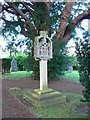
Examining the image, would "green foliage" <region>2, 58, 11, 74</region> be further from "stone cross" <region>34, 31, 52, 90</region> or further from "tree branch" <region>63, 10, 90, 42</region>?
"stone cross" <region>34, 31, 52, 90</region>

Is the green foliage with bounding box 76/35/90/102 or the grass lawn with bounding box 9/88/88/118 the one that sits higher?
the green foliage with bounding box 76/35/90/102

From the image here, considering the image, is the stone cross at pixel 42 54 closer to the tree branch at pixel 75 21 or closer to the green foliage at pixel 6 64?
the tree branch at pixel 75 21

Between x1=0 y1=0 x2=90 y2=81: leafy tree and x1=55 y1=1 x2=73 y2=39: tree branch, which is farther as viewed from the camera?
x1=0 y1=0 x2=90 y2=81: leafy tree

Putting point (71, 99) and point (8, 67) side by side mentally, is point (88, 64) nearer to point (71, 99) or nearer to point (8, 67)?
point (71, 99)

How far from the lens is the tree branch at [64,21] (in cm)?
556

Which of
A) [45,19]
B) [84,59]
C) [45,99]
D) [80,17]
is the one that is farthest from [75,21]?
[84,59]

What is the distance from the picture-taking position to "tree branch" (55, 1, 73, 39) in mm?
5560

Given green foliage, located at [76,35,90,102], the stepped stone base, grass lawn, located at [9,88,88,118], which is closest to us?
green foliage, located at [76,35,90,102]

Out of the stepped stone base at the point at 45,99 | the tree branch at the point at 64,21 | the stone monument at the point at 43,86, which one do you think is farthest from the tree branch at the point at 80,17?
the stepped stone base at the point at 45,99

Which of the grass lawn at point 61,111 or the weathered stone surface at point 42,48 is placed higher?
the weathered stone surface at point 42,48

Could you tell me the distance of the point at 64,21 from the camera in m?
5.81

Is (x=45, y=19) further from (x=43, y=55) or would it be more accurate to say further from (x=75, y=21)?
(x=43, y=55)

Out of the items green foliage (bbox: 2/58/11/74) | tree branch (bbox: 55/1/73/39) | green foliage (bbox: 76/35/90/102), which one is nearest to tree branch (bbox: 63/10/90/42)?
Result: tree branch (bbox: 55/1/73/39)

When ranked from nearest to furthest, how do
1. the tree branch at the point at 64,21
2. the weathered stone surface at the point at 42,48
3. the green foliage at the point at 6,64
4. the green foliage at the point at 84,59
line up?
the green foliage at the point at 84,59 → the weathered stone surface at the point at 42,48 → the tree branch at the point at 64,21 → the green foliage at the point at 6,64
